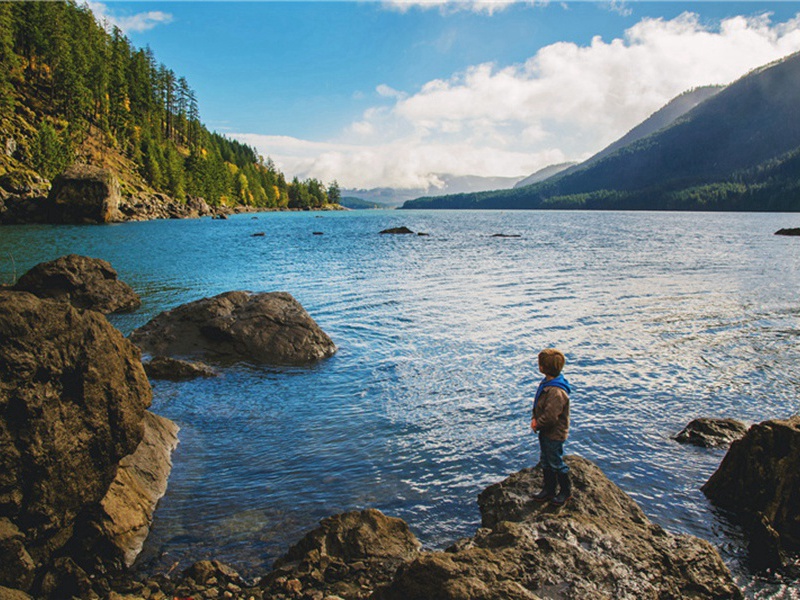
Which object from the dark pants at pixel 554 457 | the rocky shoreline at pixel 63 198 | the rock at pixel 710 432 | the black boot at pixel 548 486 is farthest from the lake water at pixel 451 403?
the rocky shoreline at pixel 63 198

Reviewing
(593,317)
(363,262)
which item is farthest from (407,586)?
(363,262)

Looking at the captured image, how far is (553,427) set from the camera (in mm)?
7734

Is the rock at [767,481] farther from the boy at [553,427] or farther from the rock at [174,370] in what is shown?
the rock at [174,370]

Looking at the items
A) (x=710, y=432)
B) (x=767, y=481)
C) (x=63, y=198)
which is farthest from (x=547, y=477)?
(x=63, y=198)

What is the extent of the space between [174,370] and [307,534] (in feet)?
33.8

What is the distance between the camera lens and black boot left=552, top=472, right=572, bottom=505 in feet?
24.8

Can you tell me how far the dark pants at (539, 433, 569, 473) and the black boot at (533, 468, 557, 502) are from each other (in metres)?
0.11

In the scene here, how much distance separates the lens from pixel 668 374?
15.5 meters

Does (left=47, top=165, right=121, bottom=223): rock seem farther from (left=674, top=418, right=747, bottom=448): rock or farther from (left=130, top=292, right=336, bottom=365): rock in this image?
(left=674, top=418, right=747, bottom=448): rock

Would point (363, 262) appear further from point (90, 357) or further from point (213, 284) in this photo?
point (90, 357)

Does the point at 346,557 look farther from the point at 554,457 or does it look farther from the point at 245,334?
the point at 245,334

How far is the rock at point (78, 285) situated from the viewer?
2397 cm

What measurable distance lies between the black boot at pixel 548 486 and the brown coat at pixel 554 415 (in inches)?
→ 23.3

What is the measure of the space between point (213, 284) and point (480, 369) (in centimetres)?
2463
